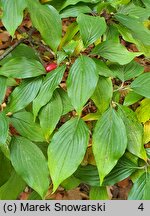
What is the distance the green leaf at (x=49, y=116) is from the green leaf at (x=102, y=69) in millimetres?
127

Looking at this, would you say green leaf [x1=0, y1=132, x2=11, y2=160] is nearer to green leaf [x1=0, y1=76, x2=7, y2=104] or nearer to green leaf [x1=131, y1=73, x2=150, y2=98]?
green leaf [x1=0, y1=76, x2=7, y2=104]

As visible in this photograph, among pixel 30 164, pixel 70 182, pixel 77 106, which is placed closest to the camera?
pixel 77 106

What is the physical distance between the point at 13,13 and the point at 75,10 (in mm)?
181

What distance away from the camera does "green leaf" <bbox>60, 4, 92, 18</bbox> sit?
92 centimetres

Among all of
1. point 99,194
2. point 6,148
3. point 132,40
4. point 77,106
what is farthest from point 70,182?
point 132,40

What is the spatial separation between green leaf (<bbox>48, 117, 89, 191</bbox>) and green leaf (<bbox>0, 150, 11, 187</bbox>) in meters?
0.19

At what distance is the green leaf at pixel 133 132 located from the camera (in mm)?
827

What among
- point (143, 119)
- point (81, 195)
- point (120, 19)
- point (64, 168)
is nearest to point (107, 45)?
point (120, 19)

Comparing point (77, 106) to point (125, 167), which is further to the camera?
point (125, 167)

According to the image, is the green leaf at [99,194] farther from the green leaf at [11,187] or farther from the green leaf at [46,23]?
the green leaf at [46,23]

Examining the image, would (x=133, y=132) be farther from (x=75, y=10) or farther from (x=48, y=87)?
(x=75, y=10)

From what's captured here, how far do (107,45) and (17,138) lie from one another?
317mm

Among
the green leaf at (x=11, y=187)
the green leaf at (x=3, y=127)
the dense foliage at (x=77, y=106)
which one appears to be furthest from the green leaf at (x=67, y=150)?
the green leaf at (x=11, y=187)

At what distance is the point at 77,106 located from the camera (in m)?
0.76
